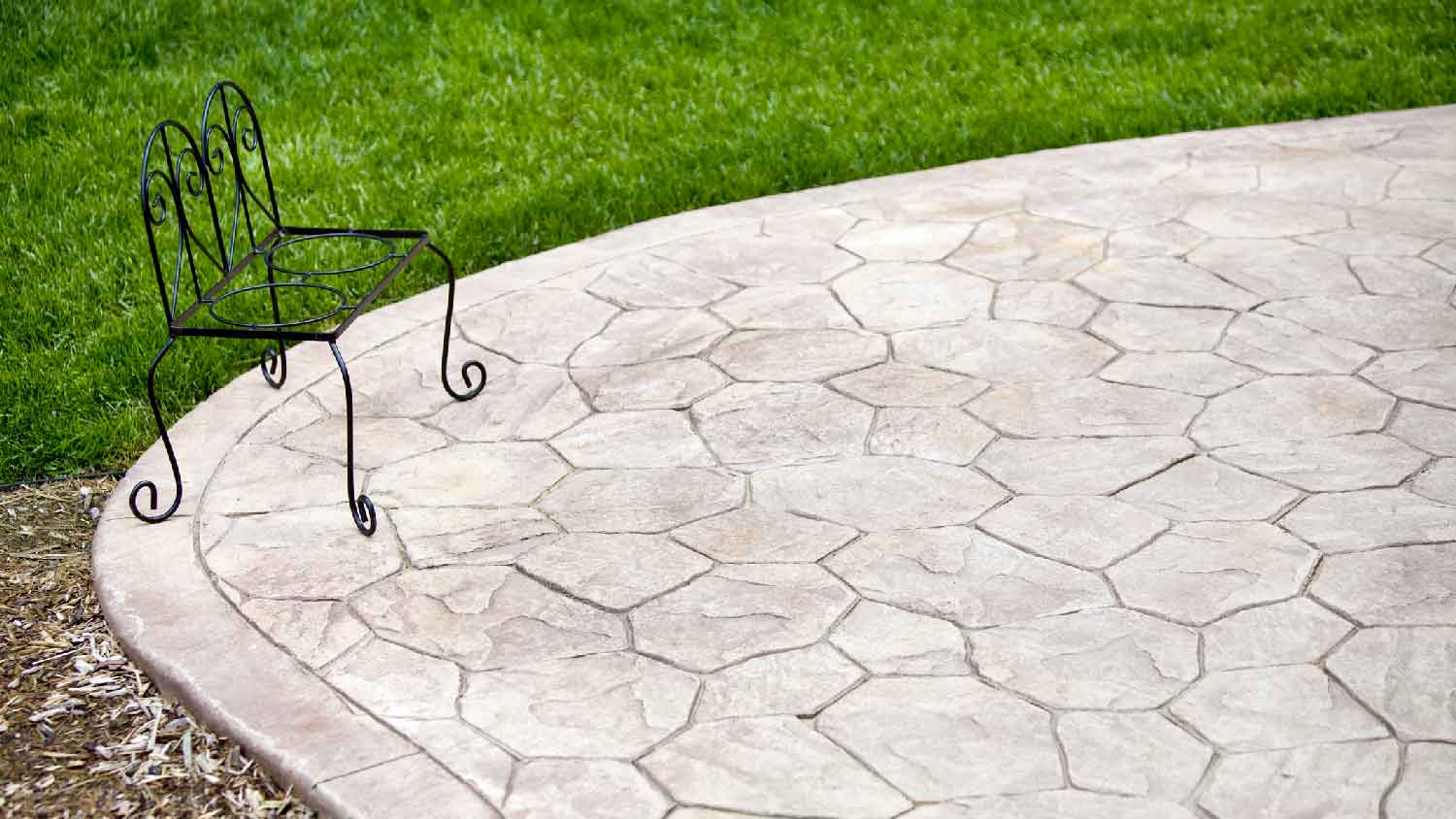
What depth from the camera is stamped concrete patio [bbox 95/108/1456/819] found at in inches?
124

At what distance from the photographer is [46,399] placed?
4957 mm

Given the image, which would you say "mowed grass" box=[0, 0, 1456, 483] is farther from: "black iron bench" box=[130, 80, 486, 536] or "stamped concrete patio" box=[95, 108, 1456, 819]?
"stamped concrete patio" box=[95, 108, 1456, 819]

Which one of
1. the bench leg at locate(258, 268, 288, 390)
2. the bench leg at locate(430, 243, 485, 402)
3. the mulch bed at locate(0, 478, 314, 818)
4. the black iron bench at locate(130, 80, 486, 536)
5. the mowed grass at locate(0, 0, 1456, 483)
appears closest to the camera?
the mulch bed at locate(0, 478, 314, 818)

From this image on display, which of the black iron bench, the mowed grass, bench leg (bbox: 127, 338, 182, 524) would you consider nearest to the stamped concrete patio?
bench leg (bbox: 127, 338, 182, 524)

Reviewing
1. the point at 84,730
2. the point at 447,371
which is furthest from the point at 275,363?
the point at 84,730

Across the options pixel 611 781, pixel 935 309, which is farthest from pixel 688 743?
pixel 935 309

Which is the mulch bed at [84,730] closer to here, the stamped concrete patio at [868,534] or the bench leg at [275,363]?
the stamped concrete patio at [868,534]

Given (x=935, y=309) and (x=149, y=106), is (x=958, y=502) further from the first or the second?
(x=149, y=106)

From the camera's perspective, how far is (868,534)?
13.0 ft

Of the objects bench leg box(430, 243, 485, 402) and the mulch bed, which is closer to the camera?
the mulch bed

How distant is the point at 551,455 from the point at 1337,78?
4887 mm

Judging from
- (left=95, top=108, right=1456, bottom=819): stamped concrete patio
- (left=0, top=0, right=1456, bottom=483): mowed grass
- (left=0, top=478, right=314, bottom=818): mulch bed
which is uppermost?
(left=0, top=0, right=1456, bottom=483): mowed grass

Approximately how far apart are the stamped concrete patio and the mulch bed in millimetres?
83

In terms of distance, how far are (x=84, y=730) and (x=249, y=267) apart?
261cm
